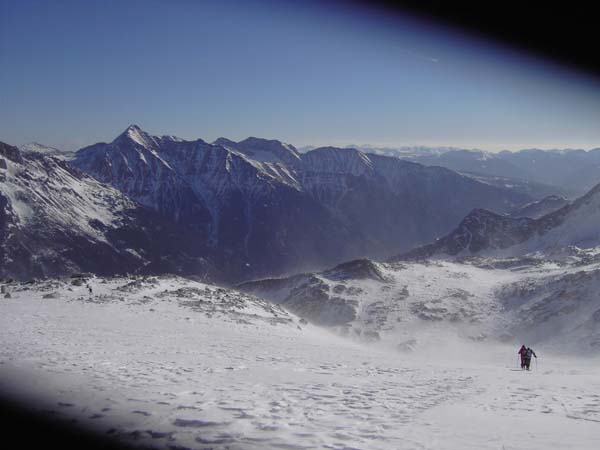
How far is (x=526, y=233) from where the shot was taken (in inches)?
6260

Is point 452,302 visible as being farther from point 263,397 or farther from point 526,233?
point 526,233

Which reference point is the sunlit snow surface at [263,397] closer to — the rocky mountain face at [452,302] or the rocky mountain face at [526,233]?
the rocky mountain face at [452,302]

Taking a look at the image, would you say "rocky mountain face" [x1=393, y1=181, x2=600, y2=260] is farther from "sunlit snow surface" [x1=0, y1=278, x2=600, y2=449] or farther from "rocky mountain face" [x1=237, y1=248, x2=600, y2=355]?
"sunlit snow surface" [x1=0, y1=278, x2=600, y2=449]

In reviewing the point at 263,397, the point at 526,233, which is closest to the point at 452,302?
the point at 263,397

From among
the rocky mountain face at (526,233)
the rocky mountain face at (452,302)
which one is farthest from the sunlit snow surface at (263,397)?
the rocky mountain face at (526,233)

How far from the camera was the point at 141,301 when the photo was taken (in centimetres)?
3947

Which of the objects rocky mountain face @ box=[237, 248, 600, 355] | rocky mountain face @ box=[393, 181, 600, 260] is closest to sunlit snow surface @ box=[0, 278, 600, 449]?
rocky mountain face @ box=[237, 248, 600, 355]

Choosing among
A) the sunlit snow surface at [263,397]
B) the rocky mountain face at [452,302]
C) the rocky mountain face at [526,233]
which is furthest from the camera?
the rocky mountain face at [526,233]

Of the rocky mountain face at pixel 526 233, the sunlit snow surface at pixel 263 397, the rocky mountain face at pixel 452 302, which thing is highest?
the rocky mountain face at pixel 526 233

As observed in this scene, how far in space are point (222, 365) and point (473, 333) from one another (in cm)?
5914

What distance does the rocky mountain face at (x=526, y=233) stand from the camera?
463 feet

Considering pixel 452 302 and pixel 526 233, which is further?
pixel 526 233

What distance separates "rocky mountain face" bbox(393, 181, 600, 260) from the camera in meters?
141

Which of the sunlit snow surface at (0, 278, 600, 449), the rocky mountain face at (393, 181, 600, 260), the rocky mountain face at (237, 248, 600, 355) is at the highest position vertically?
the rocky mountain face at (393, 181, 600, 260)
